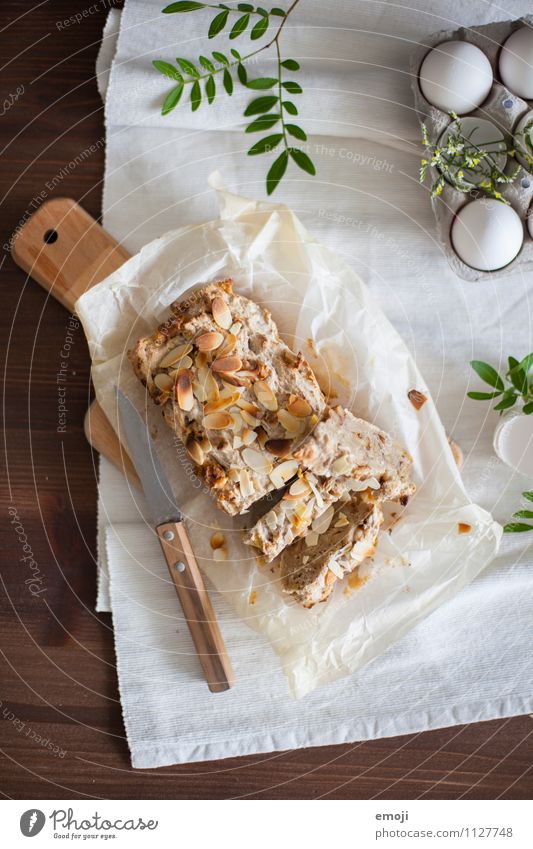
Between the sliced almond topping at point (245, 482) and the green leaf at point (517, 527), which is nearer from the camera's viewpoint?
the sliced almond topping at point (245, 482)

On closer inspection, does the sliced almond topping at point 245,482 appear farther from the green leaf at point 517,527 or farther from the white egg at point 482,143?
the white egg at point 482,143

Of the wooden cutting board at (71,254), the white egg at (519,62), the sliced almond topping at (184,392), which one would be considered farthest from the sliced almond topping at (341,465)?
the white egg at (519,62)

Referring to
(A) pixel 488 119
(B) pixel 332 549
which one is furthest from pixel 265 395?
(A) pixel 488 119

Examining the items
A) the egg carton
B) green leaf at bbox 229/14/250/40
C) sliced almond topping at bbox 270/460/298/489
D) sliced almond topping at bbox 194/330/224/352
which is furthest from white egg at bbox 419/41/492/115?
sliced almond topping at bbox 270/460/298/489

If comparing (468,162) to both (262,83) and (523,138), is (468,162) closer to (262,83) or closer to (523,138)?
(523,138)

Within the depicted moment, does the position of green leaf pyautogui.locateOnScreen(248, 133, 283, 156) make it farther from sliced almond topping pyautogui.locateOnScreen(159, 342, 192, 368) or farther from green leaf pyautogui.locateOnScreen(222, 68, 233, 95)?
sliced almond topping pyautogui.locateOnScreen(159, 342, 192, 368)

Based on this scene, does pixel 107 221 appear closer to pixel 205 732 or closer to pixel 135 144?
pixel 135 144
